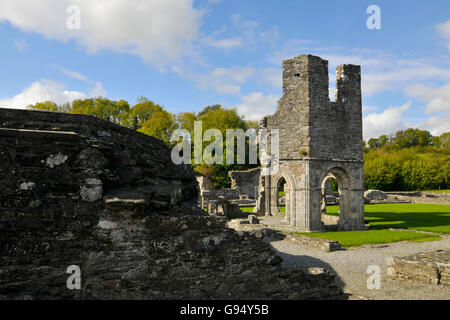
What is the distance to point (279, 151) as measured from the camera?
1683 centimetres

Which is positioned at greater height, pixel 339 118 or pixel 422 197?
pixel 339 118

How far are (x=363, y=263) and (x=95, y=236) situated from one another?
8.08 m

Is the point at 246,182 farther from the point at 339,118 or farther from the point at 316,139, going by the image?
the point at 316,139

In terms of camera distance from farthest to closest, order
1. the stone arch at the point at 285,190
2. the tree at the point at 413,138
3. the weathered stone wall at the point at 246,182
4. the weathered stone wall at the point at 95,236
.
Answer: the tree at the point at 413,138
the weathered stone wall at the point at 246,182
the stone arch at the point at 285,190
the weathered stone wall at the point at 95,236

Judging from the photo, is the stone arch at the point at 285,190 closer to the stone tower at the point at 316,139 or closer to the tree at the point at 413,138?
the stone tower at the point at 316,139

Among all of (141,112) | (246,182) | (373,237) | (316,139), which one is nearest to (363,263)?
(373,237)

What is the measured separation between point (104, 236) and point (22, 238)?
104cm

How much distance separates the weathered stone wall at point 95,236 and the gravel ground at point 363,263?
3202 millimetres

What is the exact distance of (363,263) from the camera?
9297 mm

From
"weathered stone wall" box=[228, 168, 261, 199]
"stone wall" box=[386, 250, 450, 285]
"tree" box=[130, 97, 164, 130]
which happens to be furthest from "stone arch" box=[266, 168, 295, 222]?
"tree" box=[130, 97, 164, 130]

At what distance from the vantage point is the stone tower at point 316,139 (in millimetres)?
15781

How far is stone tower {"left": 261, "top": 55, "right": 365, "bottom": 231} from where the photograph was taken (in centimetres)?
1578

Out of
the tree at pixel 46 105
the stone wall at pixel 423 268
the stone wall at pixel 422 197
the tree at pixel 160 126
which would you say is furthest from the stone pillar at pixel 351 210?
the tree at pixel 46 105

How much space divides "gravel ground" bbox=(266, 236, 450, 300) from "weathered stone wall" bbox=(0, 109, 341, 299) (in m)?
3.20
